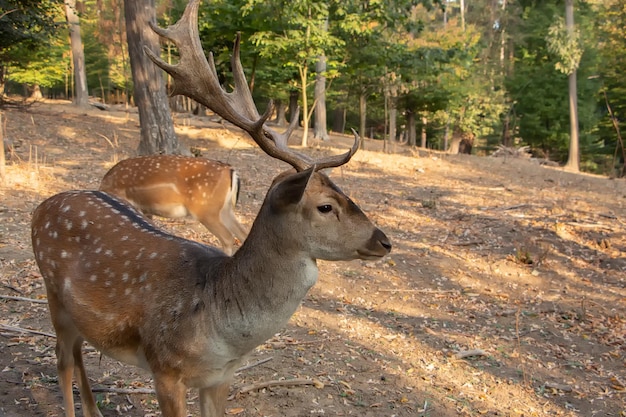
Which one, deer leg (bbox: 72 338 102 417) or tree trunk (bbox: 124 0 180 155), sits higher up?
tree trunk (bbox: 124 0 180 155)

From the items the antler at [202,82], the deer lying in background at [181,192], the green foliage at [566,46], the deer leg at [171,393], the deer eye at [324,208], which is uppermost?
the green foliage at [566,46]

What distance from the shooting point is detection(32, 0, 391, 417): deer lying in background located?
2705mm

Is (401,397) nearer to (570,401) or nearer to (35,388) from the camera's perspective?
(570,401)

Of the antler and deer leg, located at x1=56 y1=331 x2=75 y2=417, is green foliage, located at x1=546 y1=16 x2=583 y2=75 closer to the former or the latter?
the antler

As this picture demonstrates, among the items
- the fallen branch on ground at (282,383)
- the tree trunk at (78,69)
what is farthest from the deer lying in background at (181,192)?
the tree trunk at (78,69)

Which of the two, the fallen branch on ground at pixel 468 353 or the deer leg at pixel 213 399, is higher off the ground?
the deer leg at pixel 213 399

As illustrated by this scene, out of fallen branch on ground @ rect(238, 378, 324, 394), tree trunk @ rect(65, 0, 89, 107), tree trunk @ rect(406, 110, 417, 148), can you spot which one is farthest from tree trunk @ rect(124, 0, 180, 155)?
tree trunk @ rect(406, 110, 417, 148)

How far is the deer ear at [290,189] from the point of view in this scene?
2.52m

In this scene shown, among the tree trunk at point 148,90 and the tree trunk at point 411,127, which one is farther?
the tree trunk at point 411,127

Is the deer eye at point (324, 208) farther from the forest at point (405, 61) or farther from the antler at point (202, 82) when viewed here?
the forest at point (405, 61)

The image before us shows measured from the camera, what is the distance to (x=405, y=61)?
17.4 metres

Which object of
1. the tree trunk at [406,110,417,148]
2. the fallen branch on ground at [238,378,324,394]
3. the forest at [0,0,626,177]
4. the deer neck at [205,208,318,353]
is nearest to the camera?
the deer neck at [205,208,318,353]

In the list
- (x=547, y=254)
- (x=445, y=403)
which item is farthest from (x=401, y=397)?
(x=547, y=254)

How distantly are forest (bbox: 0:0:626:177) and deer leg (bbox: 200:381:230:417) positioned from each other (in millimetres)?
8089
